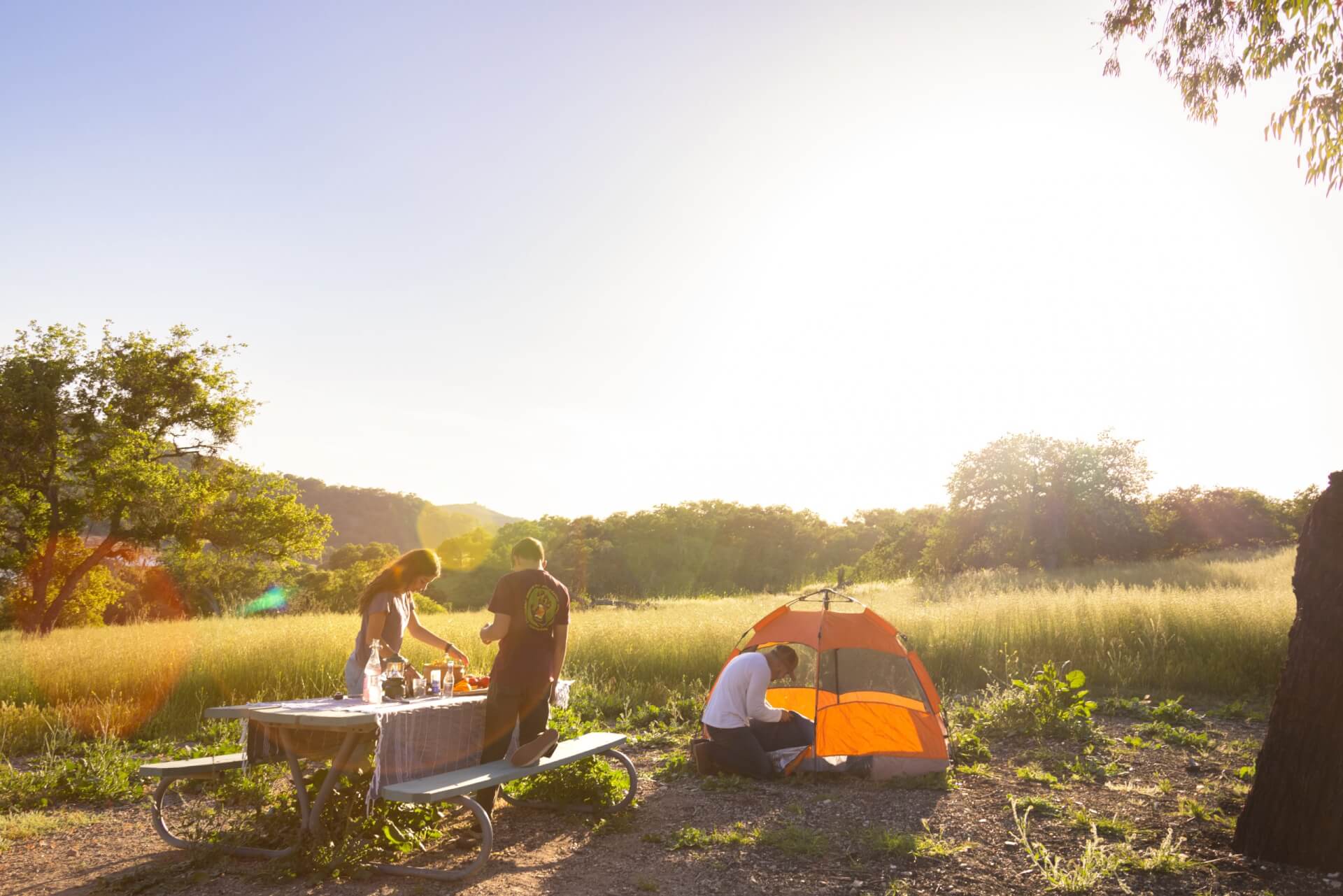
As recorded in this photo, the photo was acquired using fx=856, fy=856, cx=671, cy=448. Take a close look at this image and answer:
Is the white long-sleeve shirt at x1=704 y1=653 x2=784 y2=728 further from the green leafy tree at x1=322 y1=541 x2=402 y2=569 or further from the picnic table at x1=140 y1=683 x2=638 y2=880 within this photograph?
the green leafy tree at x1=322 y1=541 x2=402 y2=569

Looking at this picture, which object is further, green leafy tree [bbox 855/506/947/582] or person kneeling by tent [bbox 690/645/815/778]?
green leafy tree [bbox 855/506/947/582]

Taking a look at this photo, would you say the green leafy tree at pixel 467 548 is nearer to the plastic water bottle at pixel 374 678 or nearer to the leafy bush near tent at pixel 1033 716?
the leafy bush near tent at pixel 1033 716

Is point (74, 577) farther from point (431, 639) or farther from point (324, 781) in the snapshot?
point (324, 781)

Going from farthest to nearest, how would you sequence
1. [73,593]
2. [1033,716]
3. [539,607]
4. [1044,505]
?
[1044,505] → [73,593] → [1033,716] → [539,607]

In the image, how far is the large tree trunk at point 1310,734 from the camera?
4.83 m

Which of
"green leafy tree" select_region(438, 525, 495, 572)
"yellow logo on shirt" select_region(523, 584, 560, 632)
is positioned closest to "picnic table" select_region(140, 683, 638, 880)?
"yellow logo on shirt" select_region(523, 584, 560, 632)

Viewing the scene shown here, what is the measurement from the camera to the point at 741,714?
24.0ft

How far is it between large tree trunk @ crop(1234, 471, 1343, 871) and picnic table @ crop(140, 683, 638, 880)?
430cm

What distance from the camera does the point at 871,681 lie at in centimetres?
894

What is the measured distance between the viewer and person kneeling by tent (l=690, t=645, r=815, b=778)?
285 inches

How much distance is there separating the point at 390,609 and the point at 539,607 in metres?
1.24

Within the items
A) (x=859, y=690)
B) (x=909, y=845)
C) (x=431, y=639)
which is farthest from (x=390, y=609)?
A: (x=859, y=690)

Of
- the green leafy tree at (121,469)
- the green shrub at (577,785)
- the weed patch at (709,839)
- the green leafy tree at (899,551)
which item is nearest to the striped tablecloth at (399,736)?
the green shrub at (577,785)

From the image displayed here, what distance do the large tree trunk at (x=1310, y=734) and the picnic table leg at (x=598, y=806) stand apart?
3.89 meters
